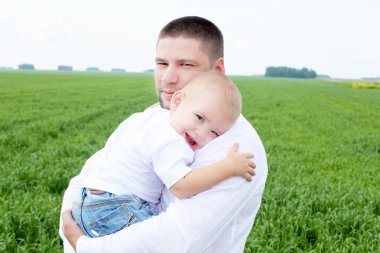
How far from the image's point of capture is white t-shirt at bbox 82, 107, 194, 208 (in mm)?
1834

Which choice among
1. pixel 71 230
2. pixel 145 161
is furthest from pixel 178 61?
pixel 71 230

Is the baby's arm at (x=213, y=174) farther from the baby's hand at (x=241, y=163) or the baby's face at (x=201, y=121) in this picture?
the baby's face at (x=201, y=121)

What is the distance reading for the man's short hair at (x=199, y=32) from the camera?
91.5 inches

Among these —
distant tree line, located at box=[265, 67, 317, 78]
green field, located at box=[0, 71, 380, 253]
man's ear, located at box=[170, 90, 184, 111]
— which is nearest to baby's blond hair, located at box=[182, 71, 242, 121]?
man's ear, located at box=[170, 90, 184, 111]

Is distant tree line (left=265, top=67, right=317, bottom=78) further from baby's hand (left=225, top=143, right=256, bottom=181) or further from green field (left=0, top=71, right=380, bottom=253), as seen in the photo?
baby's hand (left=225, top=143, right=256, bottom=181)

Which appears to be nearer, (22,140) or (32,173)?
(32,173)

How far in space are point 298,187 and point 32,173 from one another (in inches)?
170

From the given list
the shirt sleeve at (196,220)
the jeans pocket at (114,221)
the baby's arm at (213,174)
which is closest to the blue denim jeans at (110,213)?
the jeans pocket at (114,221)

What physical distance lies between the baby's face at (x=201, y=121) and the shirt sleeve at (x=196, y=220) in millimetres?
86

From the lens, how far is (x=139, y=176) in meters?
2.01

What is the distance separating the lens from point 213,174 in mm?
1738

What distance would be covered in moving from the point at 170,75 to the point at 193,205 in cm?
81

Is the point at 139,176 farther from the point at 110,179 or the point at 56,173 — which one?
the point at 56,173

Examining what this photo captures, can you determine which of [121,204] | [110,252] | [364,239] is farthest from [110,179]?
[364,239]
